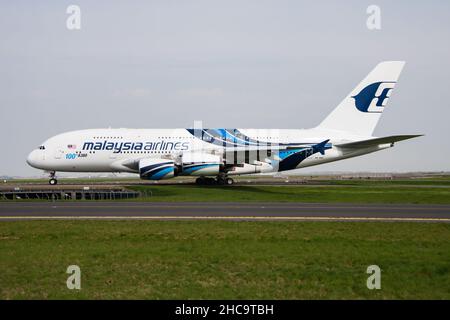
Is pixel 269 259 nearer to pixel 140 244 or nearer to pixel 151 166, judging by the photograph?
pixel 140 244

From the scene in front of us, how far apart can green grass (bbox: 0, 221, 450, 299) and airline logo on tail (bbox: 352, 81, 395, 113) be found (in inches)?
1397

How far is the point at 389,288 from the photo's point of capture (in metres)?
11.9

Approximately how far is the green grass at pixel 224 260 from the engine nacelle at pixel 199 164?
2514 centimetres

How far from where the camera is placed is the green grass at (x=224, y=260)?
11.6 m

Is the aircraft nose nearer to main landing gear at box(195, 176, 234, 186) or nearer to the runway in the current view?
main landing gear at box(195, 176, 234, 186)

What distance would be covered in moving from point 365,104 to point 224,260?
44672 mm

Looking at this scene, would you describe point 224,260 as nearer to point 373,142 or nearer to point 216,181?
point 216,181

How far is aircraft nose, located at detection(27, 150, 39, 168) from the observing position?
51.2 m

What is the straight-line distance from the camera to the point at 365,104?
55156 millimetres

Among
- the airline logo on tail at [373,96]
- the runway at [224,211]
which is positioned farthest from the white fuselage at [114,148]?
the runway at [224,211]

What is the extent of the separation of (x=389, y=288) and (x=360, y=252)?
3.89 meters

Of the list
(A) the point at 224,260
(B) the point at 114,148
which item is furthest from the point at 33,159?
(A) the point at 224,260

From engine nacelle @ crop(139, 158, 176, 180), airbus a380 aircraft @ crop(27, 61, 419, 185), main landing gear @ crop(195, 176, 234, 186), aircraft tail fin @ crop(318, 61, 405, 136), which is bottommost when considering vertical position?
main landing gear @ crop(195, 176, 234, 186)

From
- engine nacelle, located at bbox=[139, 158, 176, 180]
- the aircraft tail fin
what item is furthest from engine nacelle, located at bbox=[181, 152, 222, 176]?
the aircraft tail fin
